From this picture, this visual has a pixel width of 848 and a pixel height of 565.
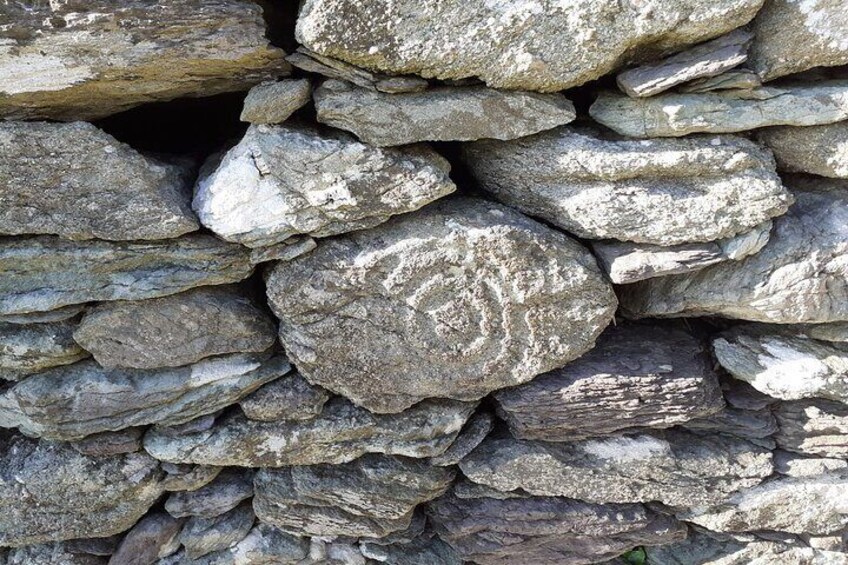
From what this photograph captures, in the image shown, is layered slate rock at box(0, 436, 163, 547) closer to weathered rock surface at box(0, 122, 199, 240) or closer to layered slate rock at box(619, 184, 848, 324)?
weathered rock surface at box(0, 122, 199, 240)

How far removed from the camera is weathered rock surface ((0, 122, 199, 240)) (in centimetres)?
268

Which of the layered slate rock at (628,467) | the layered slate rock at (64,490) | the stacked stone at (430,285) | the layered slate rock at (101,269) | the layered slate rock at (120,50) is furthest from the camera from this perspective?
the layered slate rock at (628,467)

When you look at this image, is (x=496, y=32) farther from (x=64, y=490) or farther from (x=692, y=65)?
(x=64, y=490)

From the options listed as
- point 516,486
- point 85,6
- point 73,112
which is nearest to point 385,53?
point 85,6

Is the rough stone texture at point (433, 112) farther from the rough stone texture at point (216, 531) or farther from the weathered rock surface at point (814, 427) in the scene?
the rough stone texture at point (216, 531)

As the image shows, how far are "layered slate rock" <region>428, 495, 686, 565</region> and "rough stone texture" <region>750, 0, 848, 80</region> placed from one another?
261cm

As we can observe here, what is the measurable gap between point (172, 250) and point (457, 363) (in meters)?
1.52

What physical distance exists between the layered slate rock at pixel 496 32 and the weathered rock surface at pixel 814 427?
2232 mm

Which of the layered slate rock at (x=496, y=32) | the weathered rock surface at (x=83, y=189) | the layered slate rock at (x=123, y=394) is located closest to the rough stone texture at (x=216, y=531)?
the layered slate rock at (x=123, y=394)

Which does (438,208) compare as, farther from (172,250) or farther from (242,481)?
(242,481)

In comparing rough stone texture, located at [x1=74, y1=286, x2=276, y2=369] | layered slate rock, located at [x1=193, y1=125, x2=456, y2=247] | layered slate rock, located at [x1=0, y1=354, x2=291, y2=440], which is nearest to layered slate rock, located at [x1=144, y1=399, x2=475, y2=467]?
layered slate rock, located at [x1=0, y1=354, x2=291, y2=440]

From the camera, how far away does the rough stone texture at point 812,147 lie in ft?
9.55

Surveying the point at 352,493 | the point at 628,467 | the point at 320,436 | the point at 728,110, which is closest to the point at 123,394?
the point at 320,436

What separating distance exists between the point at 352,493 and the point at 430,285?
1478 millimetres
